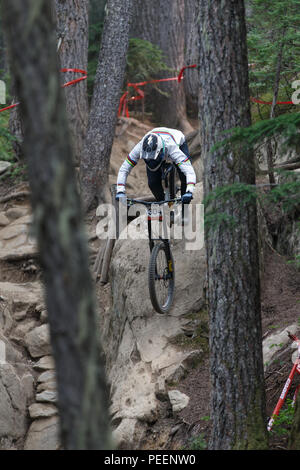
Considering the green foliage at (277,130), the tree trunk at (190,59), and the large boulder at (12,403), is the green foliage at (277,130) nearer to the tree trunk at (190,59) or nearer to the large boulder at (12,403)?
the large boulder at (12,403)

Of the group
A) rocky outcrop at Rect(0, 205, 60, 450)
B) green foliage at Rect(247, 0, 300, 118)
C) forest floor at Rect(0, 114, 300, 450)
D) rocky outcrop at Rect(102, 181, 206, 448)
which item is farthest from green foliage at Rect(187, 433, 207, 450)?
green foliage at Rect(247, 0, 300, 118)

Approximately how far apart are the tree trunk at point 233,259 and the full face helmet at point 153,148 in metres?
2.36

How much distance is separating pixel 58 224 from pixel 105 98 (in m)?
9.92

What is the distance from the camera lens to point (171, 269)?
8.64 metres

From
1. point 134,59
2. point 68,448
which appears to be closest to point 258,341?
point 68,448

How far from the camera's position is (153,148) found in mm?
7988

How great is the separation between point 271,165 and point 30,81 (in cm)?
745

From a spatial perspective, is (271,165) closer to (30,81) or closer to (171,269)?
(171,269)

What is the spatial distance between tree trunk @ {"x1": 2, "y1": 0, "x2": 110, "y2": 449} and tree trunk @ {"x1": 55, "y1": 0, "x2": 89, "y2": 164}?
9.79 meters

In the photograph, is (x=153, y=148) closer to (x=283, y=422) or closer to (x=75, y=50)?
(x=283, y=422)

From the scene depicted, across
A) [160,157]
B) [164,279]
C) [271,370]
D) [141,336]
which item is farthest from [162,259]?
[271,370]

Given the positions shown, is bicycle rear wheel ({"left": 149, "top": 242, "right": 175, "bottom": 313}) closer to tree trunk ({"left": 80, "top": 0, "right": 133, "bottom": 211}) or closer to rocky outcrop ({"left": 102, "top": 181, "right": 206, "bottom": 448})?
rocky outcrop ({"left": 102, "top": 181, "right": 206, "bottom": 448})

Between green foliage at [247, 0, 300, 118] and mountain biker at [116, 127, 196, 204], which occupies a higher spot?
green foliage at [247, 0, 300, 118]

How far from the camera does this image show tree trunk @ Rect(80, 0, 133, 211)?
12.3m
